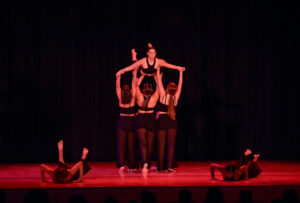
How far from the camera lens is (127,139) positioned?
806 cm

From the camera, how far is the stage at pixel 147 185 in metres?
6.14

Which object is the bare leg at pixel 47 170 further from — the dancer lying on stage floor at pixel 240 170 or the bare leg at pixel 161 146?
the dancer lying on stage floor at pixel 240 170

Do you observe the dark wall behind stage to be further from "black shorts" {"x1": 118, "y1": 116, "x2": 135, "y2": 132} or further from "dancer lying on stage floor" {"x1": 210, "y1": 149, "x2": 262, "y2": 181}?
"dancer lying on stage floor" {"x1": 210, "y1": 149, "x2": 262, "y2": 181}

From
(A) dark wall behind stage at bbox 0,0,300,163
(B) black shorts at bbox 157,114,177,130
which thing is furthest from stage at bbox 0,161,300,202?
(A) dark wall behind stage at bbox 0,0,300,163

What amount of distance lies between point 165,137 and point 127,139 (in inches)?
26.4

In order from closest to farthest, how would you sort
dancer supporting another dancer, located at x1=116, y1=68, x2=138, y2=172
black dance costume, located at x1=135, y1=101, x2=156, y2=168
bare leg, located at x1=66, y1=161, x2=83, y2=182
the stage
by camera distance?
1. the stage
2. bare leg, located at x1=66, y1=161, x2=83, y2=182
3. black dance costume, located at x1=135, y1=101, x2=156, y2=168
4. dancer supporting another dancer, located at x1=116, y1=68, x2=138, y2=172

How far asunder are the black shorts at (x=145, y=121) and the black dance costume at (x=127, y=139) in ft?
0.65

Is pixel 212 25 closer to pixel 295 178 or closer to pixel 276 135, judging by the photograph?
pixel 276 135

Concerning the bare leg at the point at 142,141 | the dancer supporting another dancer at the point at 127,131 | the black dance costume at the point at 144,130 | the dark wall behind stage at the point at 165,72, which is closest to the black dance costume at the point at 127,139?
the dancer supporting another dancer at the point at 127,131

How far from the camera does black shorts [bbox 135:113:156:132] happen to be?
25.5ft

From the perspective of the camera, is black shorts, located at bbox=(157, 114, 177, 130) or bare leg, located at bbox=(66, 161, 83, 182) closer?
bare leg, located at bbox=(66, 161, 83, 182)

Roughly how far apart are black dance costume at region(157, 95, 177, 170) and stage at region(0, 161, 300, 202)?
337 mm

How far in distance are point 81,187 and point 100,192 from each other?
25cm

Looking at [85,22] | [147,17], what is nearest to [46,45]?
[85,22]
